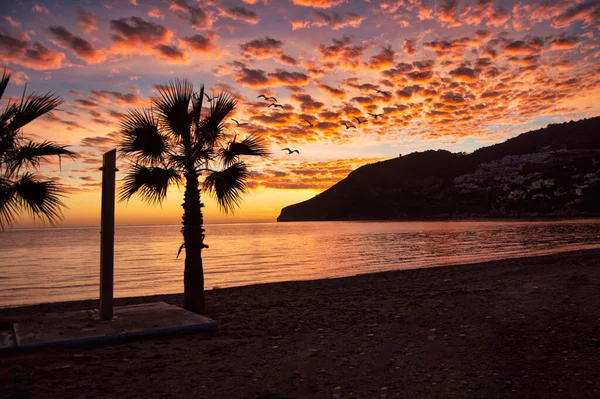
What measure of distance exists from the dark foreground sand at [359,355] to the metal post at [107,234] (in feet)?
4.56

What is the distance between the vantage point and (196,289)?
11.1 m

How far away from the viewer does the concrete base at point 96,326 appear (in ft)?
25.3

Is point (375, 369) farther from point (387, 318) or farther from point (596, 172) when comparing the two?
point (596, 172)

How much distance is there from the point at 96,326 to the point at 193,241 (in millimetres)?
3125

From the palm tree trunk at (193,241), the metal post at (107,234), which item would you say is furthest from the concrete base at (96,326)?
the palm tree trunk at (193,241)

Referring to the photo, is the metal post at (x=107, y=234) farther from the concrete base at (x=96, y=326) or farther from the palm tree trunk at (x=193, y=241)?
the palm tree trunk at (x=193, y=241)

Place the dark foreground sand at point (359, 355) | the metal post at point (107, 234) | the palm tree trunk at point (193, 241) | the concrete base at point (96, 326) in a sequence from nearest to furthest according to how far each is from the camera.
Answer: the dark foreground sand at point (359, 355) < the concrete base at point (96, 326) < the metal post at point (107, 234) < the palm tree trunk at point (193, 241)

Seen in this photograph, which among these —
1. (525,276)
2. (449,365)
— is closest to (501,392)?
(449,365)

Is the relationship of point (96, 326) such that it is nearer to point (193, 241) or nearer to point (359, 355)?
point (193, 241)

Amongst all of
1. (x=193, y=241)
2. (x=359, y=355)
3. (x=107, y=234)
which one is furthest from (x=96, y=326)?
(x=359, y=355)

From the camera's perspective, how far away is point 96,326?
28.4 feet

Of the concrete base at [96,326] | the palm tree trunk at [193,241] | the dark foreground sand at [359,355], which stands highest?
the palm tree trunk at [193,241]

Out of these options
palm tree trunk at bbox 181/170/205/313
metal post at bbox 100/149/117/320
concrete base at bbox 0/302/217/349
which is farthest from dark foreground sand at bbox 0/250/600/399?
metal post at bbox 100/149/117/320

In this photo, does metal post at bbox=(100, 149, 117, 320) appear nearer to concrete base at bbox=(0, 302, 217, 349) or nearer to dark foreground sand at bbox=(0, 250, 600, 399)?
concrete base at bbox=(0, 302, 217, 349)
